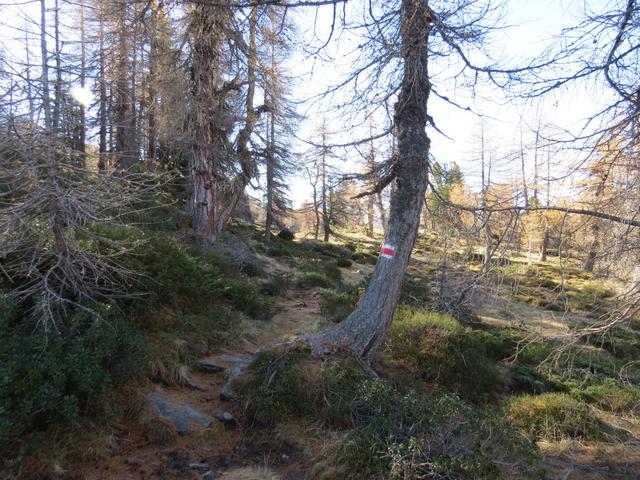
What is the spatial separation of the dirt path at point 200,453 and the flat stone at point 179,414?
0.14 ft

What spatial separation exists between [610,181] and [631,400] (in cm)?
470

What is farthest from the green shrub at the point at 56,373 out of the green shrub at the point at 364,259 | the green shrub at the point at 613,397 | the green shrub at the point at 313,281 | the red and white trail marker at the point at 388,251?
the green shrub at the point at 364,259

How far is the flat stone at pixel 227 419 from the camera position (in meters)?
4.32

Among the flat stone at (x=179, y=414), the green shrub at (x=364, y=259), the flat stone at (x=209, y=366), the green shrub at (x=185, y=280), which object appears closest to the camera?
the flat stone at (x=179, y=414)

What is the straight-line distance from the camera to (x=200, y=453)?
381 centimetres

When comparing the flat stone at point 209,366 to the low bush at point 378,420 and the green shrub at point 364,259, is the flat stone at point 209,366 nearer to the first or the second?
the low bush at point 378,420

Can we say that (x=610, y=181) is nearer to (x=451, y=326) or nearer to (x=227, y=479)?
(x=451, y=326)

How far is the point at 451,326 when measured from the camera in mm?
7145

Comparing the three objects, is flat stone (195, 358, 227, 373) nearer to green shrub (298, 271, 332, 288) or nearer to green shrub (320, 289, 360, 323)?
green shrub (320, 289, 360, 323)

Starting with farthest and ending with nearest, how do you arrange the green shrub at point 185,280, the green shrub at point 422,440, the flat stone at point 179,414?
the green shrub at point 185,280, the flat stone at point 179,414, the green shrub at point 422,440

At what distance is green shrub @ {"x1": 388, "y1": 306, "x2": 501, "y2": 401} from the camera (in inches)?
252

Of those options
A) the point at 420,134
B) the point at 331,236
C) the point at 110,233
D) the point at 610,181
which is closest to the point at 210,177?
the point at 110,233

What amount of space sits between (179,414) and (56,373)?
1.39 m

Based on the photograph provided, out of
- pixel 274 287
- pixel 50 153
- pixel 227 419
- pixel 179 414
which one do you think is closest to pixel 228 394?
pixel 227 419
